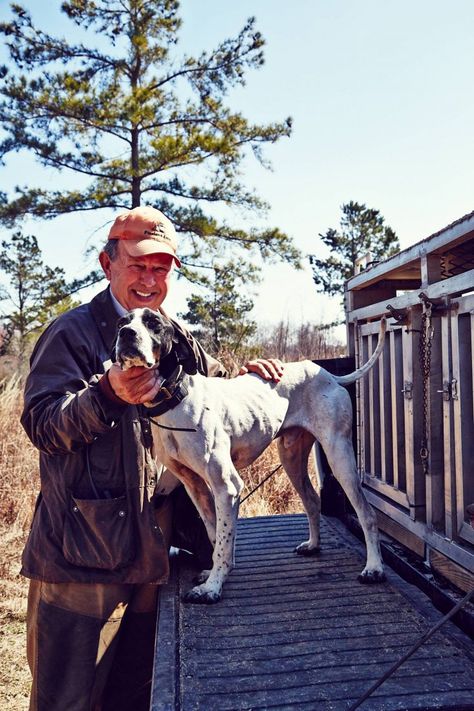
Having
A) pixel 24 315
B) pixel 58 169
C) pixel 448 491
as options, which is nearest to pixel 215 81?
pixel 58 169

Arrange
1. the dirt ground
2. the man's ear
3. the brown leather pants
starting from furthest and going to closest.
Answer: the dirt ground
the man's ear
the brown leather pants

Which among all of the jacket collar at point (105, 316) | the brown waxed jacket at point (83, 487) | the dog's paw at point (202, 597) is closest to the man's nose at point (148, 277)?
the jacket collar at point (105, 316)

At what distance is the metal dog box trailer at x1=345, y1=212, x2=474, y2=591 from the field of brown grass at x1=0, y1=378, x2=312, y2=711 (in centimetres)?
250

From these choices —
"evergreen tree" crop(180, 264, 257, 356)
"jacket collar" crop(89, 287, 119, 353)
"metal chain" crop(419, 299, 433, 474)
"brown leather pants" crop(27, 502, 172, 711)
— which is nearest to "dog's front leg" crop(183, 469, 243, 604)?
"brown leather pants" crop(27, 502, 172, 711)

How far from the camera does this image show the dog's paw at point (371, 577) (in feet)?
9.79

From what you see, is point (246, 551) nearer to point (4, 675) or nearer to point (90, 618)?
point (90, 618)

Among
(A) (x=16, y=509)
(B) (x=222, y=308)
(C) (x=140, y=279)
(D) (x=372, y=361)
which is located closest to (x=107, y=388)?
(C) (x=140, y=279)

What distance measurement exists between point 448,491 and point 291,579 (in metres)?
0.86

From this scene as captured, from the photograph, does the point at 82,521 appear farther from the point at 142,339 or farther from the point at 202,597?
the point at 142,339

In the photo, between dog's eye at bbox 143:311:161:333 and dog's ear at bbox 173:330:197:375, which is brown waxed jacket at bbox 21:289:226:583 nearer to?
dog's ear at bbox 173:330:197:375

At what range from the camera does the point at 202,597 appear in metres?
2.83

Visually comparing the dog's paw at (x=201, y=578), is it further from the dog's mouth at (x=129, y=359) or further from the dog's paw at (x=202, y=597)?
the dog's mouth at (x=129, y=359)

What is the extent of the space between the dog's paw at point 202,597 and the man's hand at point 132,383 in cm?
96

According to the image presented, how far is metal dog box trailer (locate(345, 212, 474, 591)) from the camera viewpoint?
2783mm
